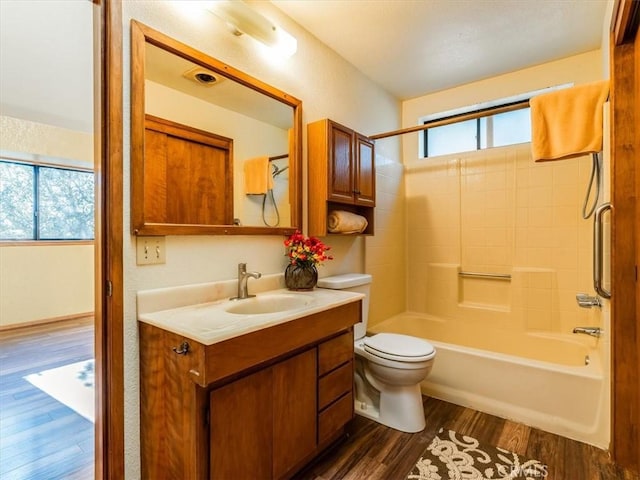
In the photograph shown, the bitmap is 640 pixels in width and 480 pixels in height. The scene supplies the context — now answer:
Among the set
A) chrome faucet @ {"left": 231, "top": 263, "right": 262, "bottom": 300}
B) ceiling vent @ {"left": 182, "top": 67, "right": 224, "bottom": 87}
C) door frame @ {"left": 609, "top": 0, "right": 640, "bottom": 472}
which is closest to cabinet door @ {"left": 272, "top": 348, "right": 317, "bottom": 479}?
chrome faucet @ {"left": 231, "top": 263, "right": 262, "bottom": 300}

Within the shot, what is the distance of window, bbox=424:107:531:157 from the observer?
2730 mm

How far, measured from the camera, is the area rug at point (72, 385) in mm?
2113

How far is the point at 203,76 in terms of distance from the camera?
1531 millimetres

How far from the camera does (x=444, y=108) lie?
299cm

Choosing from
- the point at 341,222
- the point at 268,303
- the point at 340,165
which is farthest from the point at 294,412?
the point at 340,165

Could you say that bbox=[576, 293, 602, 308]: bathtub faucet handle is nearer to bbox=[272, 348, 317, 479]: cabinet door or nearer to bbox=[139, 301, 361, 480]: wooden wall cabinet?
bbox=[139, 301, 361, 480]: wooden wall cabinet

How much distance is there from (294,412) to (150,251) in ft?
2.92

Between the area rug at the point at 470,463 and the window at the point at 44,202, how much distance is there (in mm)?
4164

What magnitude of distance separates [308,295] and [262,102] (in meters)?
1.08

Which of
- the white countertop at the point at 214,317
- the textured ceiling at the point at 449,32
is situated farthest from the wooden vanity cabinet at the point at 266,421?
the textured ceiling at the point at 449,32

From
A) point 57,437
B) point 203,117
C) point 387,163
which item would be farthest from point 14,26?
point 387,163

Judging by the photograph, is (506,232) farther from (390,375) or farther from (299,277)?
(299,277)

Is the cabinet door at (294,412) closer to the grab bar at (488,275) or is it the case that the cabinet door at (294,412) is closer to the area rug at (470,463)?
the area rug at (470,463)

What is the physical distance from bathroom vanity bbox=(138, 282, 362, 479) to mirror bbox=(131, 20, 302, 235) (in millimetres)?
427
